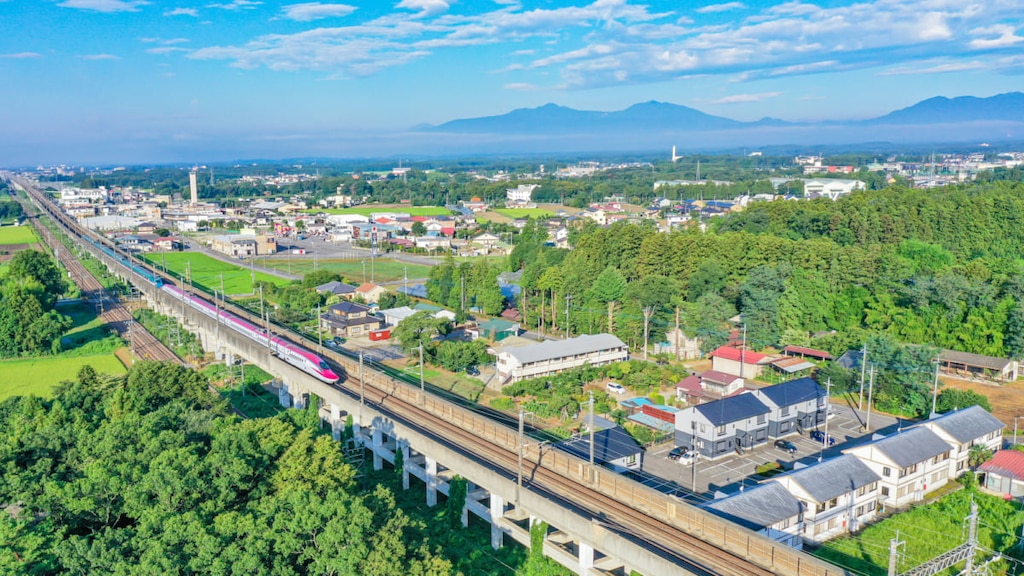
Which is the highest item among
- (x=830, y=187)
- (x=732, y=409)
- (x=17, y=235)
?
(x=830, y=187)

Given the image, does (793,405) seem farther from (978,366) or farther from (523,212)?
(523,212)

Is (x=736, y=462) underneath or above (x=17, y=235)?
underneath

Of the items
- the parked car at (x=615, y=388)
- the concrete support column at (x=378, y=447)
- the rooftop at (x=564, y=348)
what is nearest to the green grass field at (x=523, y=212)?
the rooftop at (x=564, y=348)

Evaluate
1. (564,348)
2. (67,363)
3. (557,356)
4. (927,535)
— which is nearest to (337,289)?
(67,363)

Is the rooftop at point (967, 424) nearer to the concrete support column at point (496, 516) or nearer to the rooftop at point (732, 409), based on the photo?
the rooftop at point (732, 409)

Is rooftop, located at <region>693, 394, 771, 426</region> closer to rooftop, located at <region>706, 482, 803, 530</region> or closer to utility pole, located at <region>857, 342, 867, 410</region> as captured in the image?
rooftop, located at <region>706, 482, 803, 530</region>

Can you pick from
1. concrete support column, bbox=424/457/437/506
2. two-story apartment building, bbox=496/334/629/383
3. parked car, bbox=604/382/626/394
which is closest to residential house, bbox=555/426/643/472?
concrete support column, bbox=424/457/437/506
